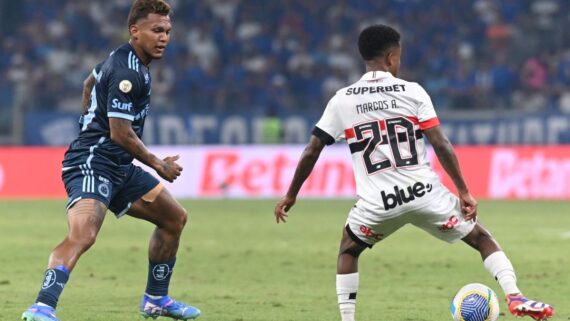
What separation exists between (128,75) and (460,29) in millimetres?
25139

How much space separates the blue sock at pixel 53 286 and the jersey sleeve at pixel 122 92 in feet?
3.71

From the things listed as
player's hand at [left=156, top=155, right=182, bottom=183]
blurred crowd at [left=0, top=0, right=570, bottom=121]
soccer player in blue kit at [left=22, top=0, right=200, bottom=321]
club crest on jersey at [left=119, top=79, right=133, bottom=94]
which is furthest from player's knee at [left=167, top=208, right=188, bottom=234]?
blurred crowd at [left=0, top=0, right=570, bottom=121]

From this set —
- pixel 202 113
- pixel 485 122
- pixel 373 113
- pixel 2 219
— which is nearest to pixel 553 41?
pixel 485 122

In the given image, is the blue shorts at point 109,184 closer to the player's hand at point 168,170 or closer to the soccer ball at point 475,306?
the player's hand at point 168,170

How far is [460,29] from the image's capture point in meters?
32.3

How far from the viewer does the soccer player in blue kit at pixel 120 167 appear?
26.2 ft

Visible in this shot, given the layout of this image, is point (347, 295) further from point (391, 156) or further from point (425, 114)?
point (425, 114)

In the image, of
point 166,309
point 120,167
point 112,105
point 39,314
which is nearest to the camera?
point 39,314

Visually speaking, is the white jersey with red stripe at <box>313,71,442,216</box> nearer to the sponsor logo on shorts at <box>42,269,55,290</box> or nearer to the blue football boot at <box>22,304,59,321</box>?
the sponsor logo on shorts at <box>42,269,55,290</box>

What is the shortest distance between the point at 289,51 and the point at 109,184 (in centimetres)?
2395

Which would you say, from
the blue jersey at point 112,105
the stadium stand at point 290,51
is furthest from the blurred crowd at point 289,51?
the blue jersey at point 112,105

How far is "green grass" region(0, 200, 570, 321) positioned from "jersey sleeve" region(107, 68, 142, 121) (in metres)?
1.93

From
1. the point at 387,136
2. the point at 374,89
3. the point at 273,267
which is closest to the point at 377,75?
the point at 374,89

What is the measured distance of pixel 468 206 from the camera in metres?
8.04
